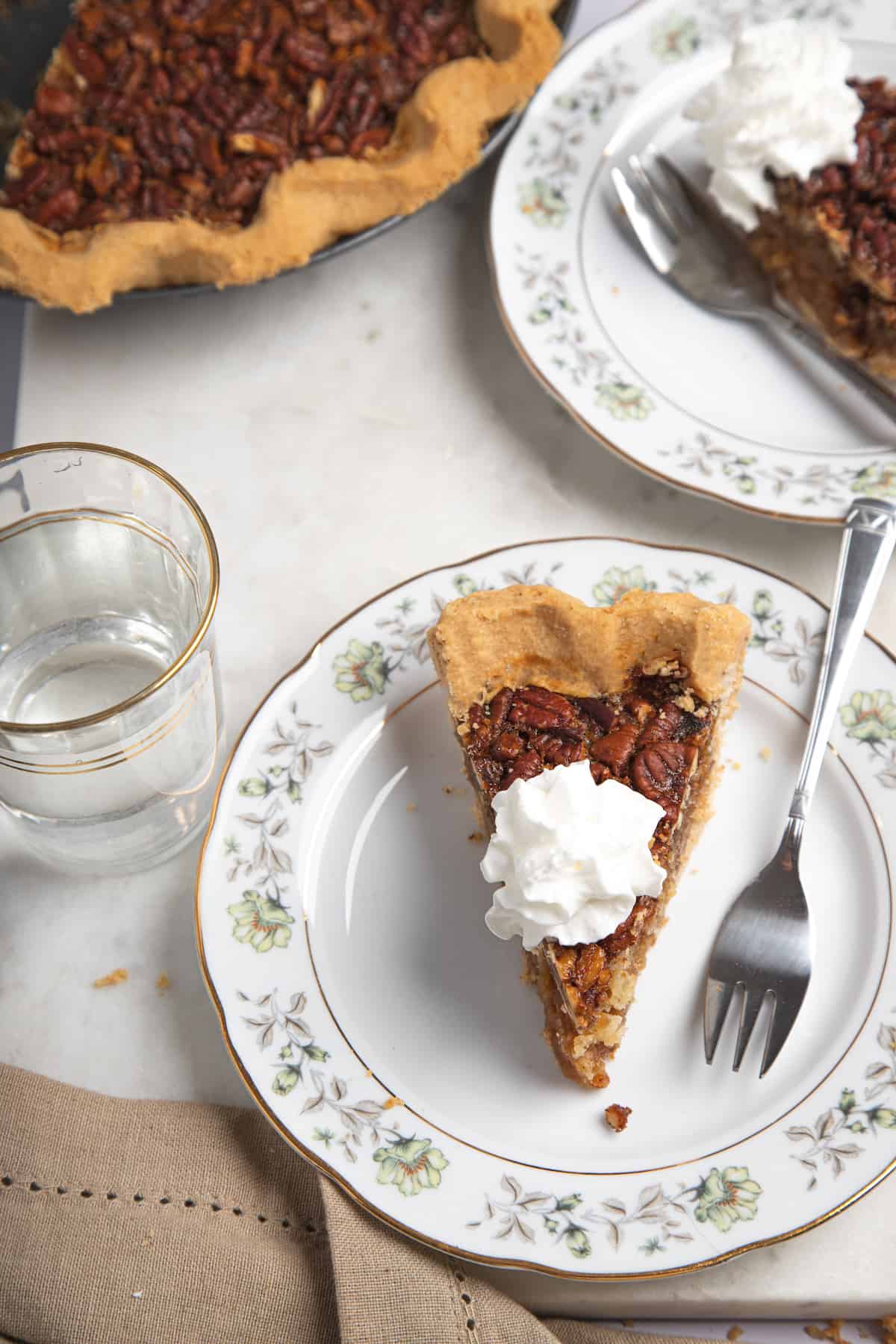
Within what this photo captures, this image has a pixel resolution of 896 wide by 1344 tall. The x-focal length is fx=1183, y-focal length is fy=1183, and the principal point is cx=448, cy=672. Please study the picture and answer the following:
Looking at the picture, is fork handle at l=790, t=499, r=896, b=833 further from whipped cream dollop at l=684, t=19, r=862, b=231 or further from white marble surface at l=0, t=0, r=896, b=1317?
whipped cream dollop at l=684, t=19, r=862, b=231

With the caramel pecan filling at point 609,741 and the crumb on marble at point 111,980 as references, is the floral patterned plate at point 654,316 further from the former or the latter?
the crumb on marble at point 111,980

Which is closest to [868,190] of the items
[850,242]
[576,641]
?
[850,242]

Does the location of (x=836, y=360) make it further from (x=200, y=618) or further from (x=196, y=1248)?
(x=196, y=1248)

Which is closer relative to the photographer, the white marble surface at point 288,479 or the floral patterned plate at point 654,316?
the white marble surface at point 288,479

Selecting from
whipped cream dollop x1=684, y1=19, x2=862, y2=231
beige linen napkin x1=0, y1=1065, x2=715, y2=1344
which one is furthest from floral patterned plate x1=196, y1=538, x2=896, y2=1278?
whipped cream dollop x1=684, y1=19, x2=862, y2=231

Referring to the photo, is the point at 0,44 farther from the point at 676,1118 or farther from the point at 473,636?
the point at 676,1118

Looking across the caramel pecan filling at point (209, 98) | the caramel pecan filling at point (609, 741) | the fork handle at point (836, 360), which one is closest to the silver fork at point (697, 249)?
the fork handle at point (836, 360)
